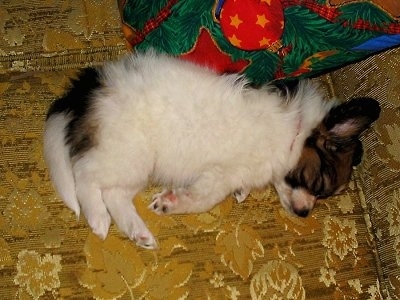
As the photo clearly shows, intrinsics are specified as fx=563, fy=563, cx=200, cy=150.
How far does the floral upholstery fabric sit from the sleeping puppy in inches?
2.4

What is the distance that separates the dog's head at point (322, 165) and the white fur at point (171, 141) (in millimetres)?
38

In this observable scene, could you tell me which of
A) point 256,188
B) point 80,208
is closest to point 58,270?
point 80,208

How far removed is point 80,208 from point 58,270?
22 centimetres

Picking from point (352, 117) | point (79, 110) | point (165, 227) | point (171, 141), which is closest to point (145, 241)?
point (165, 227)

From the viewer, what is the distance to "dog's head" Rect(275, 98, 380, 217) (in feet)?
6.61

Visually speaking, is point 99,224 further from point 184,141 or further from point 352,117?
point 352,117

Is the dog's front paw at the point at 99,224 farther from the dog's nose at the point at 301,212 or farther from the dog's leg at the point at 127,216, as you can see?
the dog's nose at the point at 301,212

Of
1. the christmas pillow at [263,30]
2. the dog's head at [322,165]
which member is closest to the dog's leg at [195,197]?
the dog's head at [322,165]

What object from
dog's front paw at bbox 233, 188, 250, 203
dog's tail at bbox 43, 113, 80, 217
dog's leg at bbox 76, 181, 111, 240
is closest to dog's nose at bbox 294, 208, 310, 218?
dog's front paw at bbox 233, 188, 250, 203

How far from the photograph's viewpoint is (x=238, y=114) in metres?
1.97

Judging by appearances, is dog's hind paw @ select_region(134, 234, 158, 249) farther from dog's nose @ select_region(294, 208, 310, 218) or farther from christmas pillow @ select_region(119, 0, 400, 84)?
christmas pillow @ select_region(119, 0, 400, 84)

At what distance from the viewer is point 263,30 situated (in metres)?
1.77

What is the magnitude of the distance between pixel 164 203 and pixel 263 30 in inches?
26.7

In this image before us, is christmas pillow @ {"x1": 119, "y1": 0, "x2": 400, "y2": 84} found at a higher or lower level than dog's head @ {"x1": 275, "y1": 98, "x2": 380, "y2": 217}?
higher
